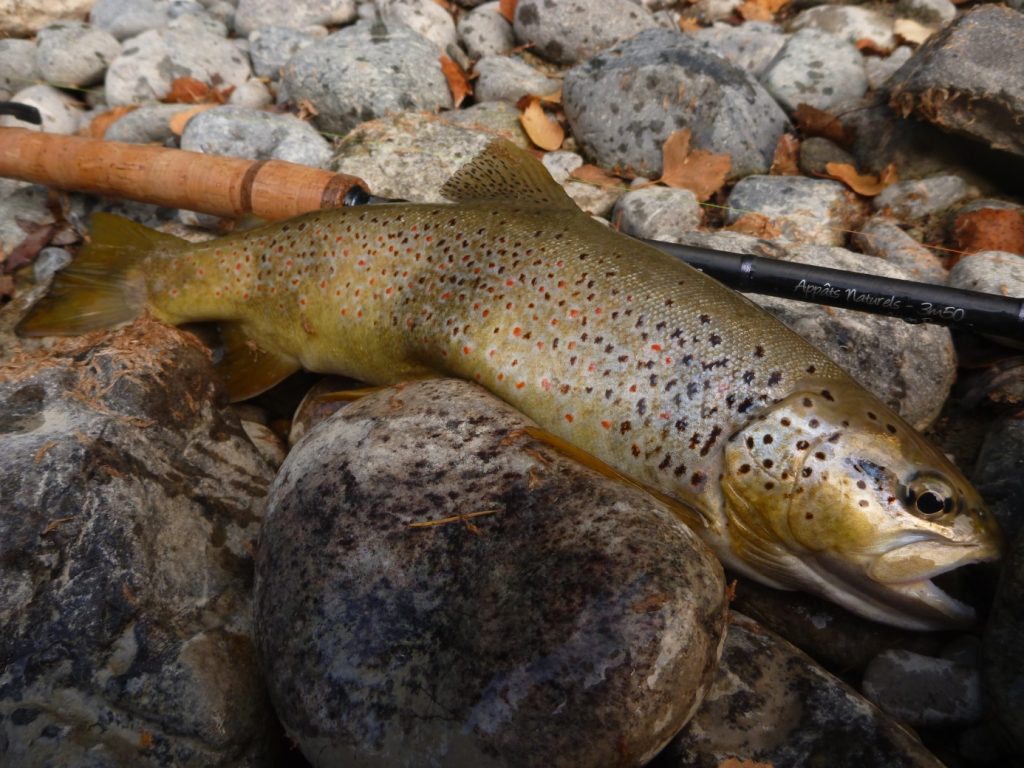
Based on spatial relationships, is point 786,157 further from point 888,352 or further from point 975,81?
point 888,352

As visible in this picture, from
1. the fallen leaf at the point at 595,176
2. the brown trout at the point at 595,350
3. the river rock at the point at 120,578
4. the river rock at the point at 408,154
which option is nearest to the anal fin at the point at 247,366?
the brown trout at the point at 595,350

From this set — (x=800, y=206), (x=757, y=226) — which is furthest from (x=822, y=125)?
(x=757, y=226)

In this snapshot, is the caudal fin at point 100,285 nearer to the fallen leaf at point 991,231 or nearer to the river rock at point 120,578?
the river rock at point 120,578

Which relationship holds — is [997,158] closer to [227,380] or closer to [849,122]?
[849,122]

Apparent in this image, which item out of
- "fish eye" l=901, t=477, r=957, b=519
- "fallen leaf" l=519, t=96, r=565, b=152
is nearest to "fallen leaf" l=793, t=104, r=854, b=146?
"fallen leaf" l=519, t=96, r=565, b=152

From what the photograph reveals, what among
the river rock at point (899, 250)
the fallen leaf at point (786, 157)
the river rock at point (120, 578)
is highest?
the fallen leaf at point (786, 157)

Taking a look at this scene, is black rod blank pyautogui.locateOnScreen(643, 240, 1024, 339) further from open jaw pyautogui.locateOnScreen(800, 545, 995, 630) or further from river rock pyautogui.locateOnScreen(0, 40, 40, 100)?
river rock pyautogui.locateOnScreen(0, 40, 40, 100)

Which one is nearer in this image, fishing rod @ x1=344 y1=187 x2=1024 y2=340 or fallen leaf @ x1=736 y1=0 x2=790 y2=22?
fishing rod @ x1=344 y1=187 x2=1024 y2=340
